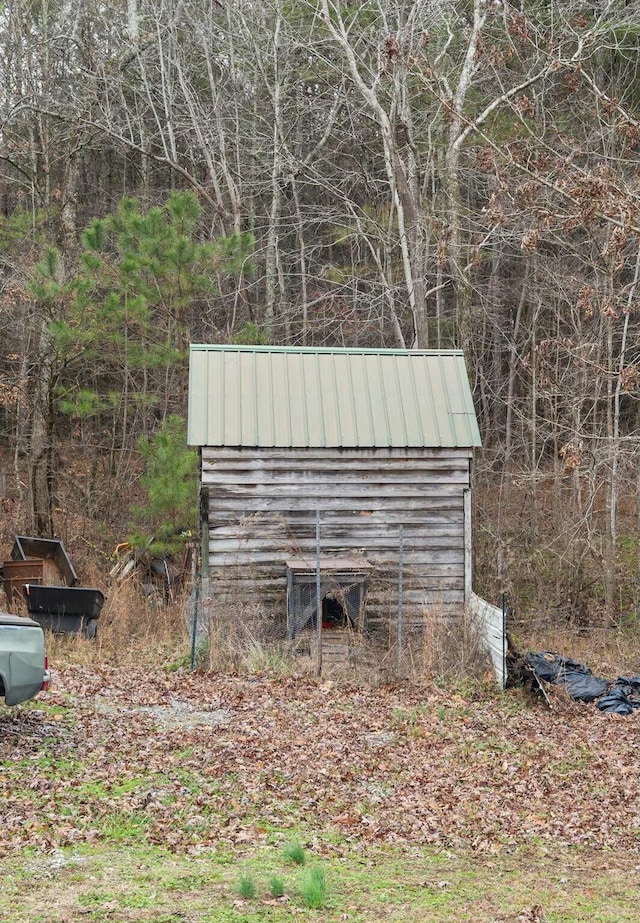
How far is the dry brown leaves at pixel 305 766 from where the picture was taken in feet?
25.5

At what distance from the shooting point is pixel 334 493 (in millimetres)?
14656

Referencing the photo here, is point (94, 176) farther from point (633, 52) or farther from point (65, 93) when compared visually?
point (633, 52)

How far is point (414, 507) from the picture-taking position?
14758 mm

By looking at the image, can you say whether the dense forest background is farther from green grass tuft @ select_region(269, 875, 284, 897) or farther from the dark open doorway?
green grass tuft @ select_region(269, 875, 284, 897)

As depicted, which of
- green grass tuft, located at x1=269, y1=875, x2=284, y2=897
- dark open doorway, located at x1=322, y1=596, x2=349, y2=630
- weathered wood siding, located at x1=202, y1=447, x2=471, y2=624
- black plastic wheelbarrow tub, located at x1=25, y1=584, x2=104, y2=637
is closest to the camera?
→ green grass tuft, located at x1=269, y1=875, x2=284, y2=897

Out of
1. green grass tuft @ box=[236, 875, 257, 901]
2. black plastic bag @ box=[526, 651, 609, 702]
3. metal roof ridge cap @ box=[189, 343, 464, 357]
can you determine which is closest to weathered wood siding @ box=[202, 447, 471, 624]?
black plastic bag @ box=[526, 651, 609, 702]

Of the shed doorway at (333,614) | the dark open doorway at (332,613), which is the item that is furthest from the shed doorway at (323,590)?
the dark open doorway at (332,613)

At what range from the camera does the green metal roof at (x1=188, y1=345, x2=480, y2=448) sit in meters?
14.7

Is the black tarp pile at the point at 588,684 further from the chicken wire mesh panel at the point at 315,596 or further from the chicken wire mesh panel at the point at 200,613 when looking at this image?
the chicken wire mesh panel at the point at 200,613

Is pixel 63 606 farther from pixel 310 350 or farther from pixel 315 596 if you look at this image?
pixel 310 350

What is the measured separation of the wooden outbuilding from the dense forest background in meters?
2.83

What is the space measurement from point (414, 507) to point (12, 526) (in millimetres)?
10132

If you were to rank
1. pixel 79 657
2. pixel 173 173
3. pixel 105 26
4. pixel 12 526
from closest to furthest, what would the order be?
pixel 79 657, pixel 12 526, pixel 105 26, pixel 173 173

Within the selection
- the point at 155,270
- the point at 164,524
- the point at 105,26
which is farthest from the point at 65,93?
the point at 164,524
